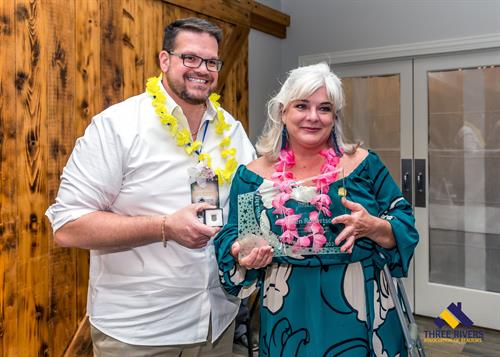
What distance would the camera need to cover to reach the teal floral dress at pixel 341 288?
1.39 meters

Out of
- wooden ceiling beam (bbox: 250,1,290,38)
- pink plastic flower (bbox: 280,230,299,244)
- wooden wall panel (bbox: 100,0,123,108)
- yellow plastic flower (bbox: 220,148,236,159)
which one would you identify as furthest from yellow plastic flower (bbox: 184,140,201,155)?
wooden ceiling beam (bbox: 250,1,290,38)

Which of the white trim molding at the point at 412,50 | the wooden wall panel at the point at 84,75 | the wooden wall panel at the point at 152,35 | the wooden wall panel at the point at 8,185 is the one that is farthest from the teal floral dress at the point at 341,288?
the white trim molding at the point at 412,50

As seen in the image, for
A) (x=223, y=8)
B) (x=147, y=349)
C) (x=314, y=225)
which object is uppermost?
(x=223, y=8)

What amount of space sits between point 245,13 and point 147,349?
3.13 metres

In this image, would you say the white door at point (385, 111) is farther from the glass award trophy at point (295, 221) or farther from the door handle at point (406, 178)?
the glass award trophy at point (295, 221)

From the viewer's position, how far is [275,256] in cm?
142

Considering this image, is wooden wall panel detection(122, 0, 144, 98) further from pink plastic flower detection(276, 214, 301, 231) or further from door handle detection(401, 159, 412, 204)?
door handle detection(401, 159, 412, 204)

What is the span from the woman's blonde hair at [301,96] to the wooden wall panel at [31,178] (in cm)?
127

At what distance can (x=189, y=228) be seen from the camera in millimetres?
1320

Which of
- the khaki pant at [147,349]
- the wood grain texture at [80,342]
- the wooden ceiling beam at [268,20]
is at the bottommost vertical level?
the wood grain texture at [80,342]

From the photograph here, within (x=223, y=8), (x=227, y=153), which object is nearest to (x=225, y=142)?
(x=227, y=153)

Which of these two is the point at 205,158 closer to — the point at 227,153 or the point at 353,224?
the point at 227,153

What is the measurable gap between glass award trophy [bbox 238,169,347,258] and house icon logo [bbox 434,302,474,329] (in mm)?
2530

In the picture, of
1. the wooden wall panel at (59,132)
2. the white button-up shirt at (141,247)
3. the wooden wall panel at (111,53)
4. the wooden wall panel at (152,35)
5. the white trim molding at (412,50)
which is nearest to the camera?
the white button-up shirt at (141,247)
